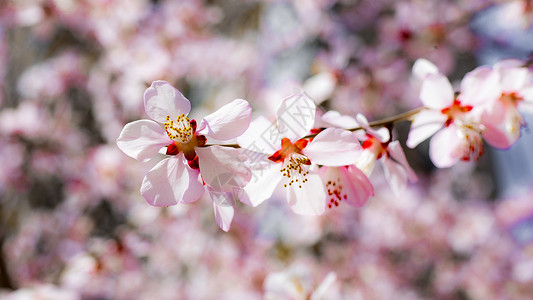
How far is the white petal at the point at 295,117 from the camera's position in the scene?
54 centimetres

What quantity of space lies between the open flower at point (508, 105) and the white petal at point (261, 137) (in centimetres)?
35

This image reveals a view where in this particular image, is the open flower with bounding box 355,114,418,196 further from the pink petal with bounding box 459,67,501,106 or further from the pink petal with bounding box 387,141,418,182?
the pink petal with bounding box 459,67,501,106

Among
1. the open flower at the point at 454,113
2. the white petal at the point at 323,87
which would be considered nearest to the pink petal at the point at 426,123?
the open flower at the point at 454,113

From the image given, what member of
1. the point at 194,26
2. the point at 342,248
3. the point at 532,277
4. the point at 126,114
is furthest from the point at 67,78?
the point at 532,277

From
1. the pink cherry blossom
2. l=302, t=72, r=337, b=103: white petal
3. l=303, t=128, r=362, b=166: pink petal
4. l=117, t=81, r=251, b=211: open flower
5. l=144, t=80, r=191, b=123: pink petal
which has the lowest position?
the pink cherry blossom

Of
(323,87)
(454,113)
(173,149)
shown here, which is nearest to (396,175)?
(454,113)

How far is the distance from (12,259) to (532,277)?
11.4ft

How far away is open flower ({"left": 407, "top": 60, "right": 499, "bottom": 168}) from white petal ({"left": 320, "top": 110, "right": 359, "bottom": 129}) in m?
0.12

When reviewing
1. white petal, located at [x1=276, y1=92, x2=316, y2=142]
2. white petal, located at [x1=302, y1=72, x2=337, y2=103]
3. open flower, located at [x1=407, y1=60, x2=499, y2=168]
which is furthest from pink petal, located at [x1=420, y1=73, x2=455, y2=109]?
white petal, located at [x1=302, y1=72, x2=337, y2=103]

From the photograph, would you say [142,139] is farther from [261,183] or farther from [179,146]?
[261,183]

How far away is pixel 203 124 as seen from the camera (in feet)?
1.77

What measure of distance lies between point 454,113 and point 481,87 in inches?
2.1

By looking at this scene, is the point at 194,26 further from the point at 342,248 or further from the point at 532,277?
the point at 532,277

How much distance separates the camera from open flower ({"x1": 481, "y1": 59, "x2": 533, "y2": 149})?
26.1 inches
